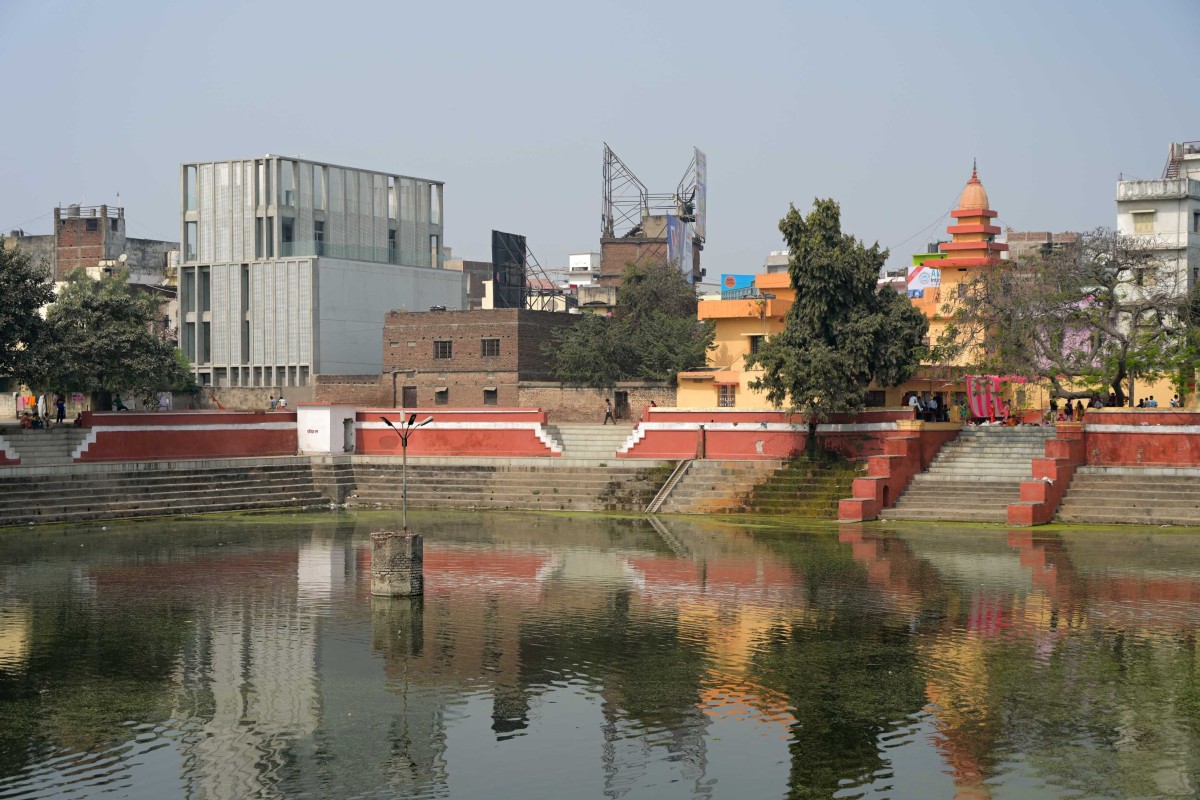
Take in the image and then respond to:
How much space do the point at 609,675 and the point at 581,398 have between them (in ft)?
125

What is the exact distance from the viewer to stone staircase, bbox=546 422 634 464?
48.2m

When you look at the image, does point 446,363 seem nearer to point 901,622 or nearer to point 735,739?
point 901,622

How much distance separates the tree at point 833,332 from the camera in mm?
43531

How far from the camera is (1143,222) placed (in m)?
62.4

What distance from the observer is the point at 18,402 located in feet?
202

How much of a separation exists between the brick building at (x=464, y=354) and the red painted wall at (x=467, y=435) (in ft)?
28.8

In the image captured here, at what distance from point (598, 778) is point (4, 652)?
11.2 m

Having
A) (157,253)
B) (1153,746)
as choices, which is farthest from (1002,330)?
(157,253)

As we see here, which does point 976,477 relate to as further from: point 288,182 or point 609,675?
point 288,182

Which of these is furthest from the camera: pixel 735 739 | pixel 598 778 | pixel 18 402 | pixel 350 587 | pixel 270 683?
pixel 18 402

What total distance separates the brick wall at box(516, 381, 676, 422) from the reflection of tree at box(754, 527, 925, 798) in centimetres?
2841

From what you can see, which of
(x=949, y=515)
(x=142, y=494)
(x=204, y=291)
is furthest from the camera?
(x=204, y=291)

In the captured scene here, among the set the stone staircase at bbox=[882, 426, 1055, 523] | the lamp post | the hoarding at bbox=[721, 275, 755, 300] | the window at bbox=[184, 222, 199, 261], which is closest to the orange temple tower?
the hoarding at bbox=[721, 275, 755, 300]

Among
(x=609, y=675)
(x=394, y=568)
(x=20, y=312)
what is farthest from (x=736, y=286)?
(x=609, y=675)
